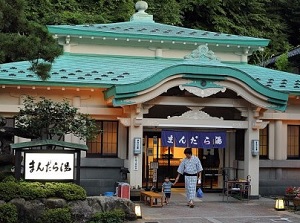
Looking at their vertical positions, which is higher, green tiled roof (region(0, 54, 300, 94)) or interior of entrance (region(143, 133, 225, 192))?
green tiled roof (region(0, 54, 300, 94))

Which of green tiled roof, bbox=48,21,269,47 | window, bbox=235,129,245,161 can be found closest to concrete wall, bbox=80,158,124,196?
window, bbox=235,129,245,161

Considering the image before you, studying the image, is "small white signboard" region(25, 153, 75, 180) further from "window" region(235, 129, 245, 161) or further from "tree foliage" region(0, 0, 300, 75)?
"tree foliage" region(0, 0, 300, 75)

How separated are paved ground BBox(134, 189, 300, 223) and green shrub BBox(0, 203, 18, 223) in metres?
3.29

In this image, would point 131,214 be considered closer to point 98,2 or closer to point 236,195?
point 236,195

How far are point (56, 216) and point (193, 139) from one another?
7844 mm

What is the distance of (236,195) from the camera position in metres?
19.3

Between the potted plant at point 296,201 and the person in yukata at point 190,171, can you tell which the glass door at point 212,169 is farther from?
the potted plant at point 296,201

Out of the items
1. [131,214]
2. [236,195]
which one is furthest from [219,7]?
[131,214]

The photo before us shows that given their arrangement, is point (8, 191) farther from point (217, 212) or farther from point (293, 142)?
point (293, 142)

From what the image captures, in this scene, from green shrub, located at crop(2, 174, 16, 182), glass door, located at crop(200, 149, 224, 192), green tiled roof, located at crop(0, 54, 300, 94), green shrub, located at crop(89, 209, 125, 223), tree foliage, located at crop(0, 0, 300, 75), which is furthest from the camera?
tree foliage, located at crop(0, 0, 300, 75)

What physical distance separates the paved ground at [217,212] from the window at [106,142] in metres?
3.05

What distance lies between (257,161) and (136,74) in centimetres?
562

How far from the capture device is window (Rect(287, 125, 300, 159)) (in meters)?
21.1

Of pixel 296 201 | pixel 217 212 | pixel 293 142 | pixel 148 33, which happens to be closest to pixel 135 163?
pixel 217 212
